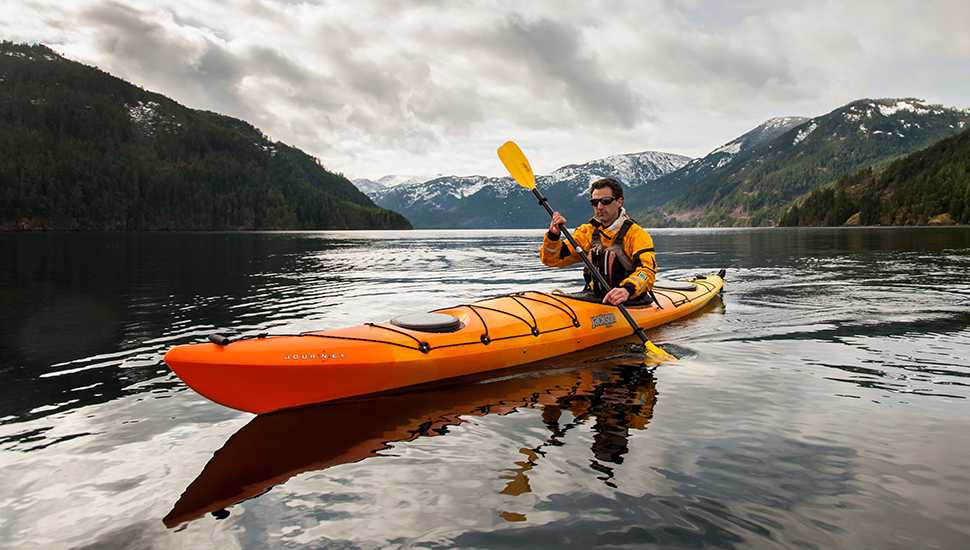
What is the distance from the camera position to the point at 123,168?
121500mm

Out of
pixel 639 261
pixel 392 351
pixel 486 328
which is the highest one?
pixel 639 261

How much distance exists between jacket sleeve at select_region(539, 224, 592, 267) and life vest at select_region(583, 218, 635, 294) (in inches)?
9.1

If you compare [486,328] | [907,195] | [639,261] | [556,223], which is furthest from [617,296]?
[907,195]

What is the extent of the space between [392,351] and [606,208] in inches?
173

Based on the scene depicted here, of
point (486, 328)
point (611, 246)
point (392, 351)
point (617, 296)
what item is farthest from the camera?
point (611, 246)

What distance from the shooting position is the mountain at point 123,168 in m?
105

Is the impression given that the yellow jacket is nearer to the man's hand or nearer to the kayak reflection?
the man's hand

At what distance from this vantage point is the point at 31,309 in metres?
11.4

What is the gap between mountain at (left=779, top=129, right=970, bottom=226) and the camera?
83.4m

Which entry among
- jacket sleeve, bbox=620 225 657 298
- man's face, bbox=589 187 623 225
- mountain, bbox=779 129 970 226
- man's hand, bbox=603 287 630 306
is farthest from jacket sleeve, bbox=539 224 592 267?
mountain, bbox=779 129 970 226

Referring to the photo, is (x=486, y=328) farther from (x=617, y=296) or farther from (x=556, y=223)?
(x=556, y=223)

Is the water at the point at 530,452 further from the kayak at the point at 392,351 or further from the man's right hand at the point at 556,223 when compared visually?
the man's right hand at the point at 556,223

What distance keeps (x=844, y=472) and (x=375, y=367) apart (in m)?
4.56

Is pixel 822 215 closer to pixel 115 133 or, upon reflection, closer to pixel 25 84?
pixel 115 133
